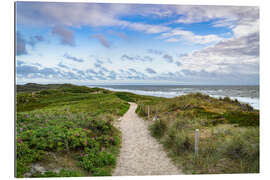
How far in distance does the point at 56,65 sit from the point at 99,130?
8.25 ft

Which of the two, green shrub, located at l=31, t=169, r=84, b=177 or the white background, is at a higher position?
the white background

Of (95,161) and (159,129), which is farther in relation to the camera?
(159,129)

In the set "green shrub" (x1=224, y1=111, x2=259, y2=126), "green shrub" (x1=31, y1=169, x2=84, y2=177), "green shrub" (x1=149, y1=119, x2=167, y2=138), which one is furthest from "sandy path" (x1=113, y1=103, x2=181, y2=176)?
"green shrub" (x1=224, y1=111, x2=259, y2=126)

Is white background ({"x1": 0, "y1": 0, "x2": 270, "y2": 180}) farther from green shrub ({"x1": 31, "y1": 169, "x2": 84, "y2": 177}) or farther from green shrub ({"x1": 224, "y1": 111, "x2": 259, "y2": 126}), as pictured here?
green shrub ({"x1": 31, "y1": 169, "x2": 84, "y2": 177})

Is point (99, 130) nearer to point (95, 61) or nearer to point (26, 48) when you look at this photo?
point (95, 61)

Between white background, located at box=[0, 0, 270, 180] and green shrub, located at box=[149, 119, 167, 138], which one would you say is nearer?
white background, located at box=[0, 0, 270, 180]

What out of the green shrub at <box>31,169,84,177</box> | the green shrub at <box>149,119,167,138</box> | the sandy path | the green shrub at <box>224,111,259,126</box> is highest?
the green shrub at <box>224,111,259,126</box>

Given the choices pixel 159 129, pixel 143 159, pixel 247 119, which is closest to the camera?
pixel 143 159

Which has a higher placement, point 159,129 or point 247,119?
point 247,119
